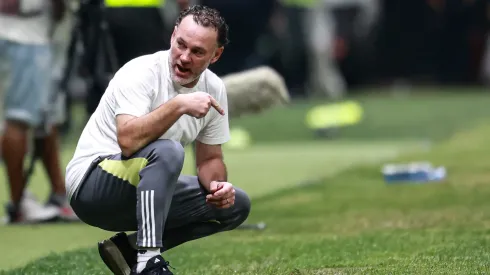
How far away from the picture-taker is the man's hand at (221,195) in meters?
5.25

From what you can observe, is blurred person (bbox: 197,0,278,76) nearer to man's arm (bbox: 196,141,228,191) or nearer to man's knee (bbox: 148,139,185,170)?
man's arm (bbox: 196,141,228,191)

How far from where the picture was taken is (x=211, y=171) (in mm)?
5480

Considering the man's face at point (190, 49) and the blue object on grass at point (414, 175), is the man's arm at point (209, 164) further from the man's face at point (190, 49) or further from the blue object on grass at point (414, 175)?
the blue object on grass at point (414, 175)

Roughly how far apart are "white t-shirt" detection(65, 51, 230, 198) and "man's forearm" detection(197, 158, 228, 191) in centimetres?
19

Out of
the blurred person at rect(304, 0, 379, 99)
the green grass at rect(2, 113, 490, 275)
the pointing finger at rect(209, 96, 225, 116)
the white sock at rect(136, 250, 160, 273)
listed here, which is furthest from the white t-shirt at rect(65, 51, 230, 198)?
the blurred person at rect(304, 0, 379, 99)

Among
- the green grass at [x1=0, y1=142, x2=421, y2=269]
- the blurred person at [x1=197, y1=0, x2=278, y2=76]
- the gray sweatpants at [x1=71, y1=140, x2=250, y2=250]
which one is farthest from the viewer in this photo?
the blurred person at [x1=197, y1=0, x2=278, y2=76]

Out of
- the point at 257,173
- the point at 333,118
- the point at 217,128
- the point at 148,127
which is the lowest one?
the point at 333,118

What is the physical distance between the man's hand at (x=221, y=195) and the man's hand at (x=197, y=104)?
56 cm

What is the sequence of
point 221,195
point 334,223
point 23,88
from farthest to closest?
point 23,88 → point 334,223 → point 221,195

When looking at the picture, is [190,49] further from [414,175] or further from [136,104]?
[414,175]

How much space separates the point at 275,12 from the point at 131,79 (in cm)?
1875

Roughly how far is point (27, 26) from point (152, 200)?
11.0ft

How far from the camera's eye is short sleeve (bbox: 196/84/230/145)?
538cm

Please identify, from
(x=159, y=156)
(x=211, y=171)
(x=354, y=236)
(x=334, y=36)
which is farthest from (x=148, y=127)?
(x=334, y=36)
